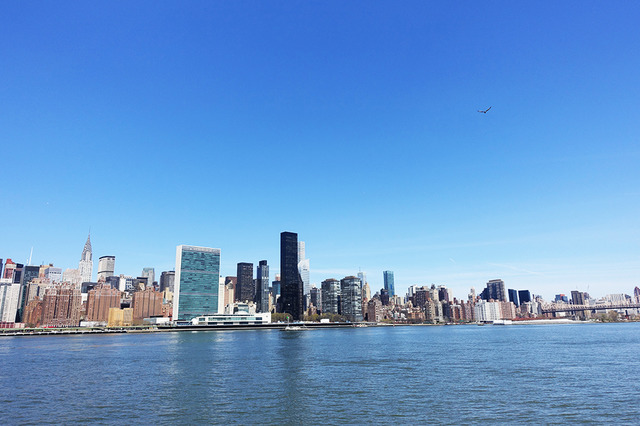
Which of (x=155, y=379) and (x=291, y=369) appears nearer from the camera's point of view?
(x=155, y=379)

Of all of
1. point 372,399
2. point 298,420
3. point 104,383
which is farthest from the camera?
point 104,383

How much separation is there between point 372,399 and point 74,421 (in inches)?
1251

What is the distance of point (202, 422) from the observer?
129ft

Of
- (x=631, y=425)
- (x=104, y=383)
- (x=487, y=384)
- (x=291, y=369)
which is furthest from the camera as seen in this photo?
(x=291, y=369)

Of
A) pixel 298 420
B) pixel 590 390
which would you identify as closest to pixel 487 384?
pixel 590 390

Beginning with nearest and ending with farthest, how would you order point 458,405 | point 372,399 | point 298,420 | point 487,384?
1. point 298,420
2. point 458,405
3. point 372,399
4. point 487,384

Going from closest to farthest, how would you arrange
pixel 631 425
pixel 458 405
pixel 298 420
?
pixel 631 425
pixel 298 420
pixel 458 405

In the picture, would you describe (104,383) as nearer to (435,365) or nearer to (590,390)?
(435,365)

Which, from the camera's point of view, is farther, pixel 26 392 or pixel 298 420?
pixel 26 392

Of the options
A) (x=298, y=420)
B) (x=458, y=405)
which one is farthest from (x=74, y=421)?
(x=458, y=405)

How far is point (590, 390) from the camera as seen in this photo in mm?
52844

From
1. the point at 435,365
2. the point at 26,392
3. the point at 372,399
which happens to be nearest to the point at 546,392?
the point at 372,399

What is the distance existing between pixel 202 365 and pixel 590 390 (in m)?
67.7

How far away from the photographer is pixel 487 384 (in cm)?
5706
